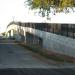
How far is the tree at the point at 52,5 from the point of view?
1148 inches

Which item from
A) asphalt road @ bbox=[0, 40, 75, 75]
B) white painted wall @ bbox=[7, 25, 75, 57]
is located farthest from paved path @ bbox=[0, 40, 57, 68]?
white painted wall @ bbox=[7, 25, 75, 57]

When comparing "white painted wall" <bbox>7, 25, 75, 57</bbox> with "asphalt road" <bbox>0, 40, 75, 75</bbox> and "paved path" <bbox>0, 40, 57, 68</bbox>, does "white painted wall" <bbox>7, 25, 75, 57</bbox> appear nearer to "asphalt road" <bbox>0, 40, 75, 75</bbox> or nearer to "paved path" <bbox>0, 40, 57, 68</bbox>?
"paved path" <bbox>0, 40, 57, 68</bbox>

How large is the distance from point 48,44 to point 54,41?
410cm

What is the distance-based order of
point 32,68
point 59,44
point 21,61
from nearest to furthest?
point 32,68
point 21,61
point 59,44

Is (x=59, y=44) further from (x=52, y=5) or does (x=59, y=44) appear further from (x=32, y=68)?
(x=32, y=68)

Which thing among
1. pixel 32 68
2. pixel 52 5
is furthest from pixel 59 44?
pixel 32 68

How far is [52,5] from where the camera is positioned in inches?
1233

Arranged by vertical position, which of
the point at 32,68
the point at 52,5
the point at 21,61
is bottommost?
the point at 21,61

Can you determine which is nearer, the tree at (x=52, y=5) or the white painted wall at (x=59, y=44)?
the tree at (x=52, y=5)

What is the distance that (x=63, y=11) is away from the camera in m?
32.0

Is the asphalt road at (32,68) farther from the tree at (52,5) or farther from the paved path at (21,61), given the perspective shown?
the tree at (52,5)

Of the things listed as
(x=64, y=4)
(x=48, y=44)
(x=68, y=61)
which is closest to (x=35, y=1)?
(x=64, y=4)

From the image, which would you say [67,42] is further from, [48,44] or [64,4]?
[48,44]

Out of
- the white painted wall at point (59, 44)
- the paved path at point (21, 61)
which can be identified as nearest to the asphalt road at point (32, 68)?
the paved path at point (21, 61)
